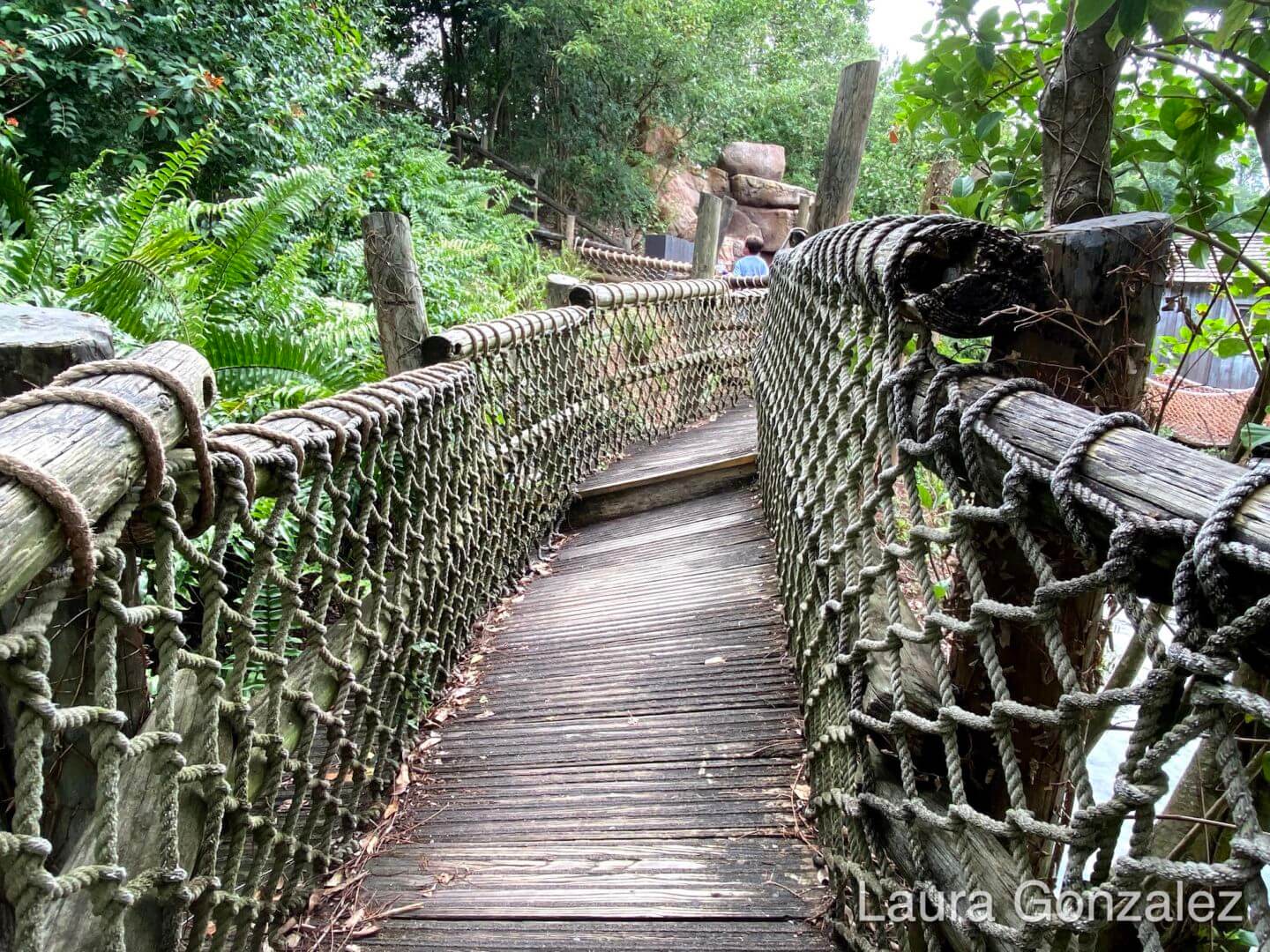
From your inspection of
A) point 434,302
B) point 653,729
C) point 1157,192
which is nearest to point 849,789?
point 653,729

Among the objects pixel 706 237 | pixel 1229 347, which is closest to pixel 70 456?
pixel 1229 347

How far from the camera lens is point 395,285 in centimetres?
299

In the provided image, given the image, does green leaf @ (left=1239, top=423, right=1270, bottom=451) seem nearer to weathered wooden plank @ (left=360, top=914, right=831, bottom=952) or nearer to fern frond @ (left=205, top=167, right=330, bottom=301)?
weathered wooden plank @ (left=360, top=914, right=831, bottom=952)

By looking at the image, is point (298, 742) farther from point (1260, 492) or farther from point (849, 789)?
point (1260, 492)

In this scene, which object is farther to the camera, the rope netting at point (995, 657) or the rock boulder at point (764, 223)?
the rock boulder at point (764, 223)

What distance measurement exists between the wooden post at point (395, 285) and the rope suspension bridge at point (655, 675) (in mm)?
202

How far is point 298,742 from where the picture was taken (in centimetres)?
169

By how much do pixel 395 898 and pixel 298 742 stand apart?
494mm

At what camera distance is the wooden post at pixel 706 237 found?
7586mm

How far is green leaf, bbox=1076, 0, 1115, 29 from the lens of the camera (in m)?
1.24

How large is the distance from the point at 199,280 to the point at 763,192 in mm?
16666

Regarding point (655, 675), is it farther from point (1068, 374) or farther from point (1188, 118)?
point (1188, 118)

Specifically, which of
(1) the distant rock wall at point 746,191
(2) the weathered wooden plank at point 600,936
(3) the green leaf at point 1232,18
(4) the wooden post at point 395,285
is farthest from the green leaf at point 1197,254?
(1) the distant rock wall at point 746,191

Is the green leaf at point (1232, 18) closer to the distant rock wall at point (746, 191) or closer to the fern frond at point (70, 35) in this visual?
the fern frond at point (70, 35)
